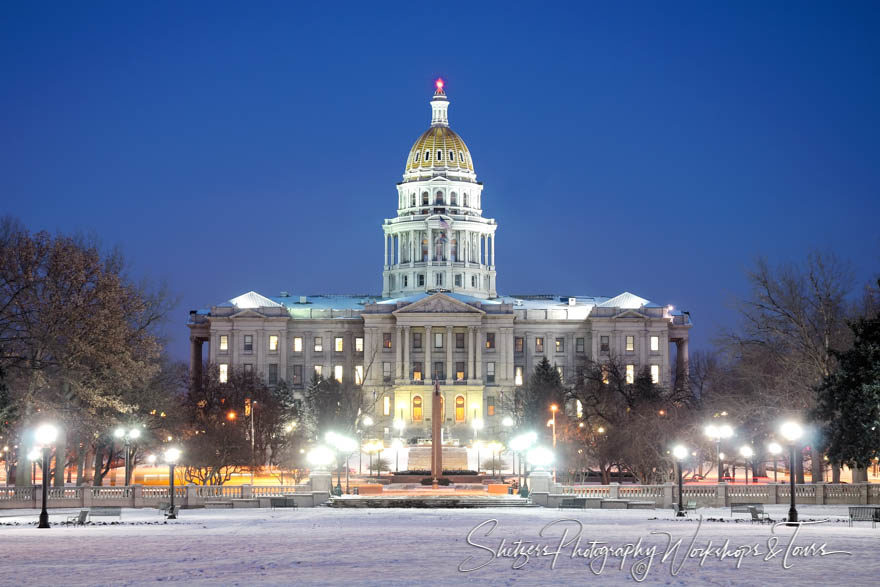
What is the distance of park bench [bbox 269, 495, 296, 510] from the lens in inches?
2189

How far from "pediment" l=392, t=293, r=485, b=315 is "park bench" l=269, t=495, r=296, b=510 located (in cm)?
10810

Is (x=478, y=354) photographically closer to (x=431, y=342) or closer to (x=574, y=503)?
(x=431, y=342)

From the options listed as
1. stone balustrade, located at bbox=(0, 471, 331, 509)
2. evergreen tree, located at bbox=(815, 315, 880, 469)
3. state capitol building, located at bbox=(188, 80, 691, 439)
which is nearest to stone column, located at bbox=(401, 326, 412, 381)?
state capitol building, located at bbox=(188, 80, 691, 439)

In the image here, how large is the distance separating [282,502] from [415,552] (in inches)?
1052

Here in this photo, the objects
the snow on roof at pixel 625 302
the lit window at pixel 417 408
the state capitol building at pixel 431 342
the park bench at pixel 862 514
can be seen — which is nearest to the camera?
the park bench at pixel 862 514

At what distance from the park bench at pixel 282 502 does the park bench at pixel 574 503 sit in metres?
10.8

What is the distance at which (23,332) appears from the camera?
6316 centimetres

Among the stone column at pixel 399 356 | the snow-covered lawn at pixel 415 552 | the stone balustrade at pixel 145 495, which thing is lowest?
the snow-covered lawn at pixel 415 552

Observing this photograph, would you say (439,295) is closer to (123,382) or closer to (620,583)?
(123,382)

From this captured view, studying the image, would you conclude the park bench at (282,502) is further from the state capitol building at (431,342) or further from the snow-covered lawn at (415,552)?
the state capitol building at (431,342)

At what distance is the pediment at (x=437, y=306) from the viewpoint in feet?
539

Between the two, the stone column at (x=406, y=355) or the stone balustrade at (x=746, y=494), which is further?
the stone column at (x=406, y=355)

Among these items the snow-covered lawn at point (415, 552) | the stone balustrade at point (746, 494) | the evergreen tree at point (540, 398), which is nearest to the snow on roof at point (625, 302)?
the evergreen tree at point (540, 398)

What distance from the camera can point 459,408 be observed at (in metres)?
159
